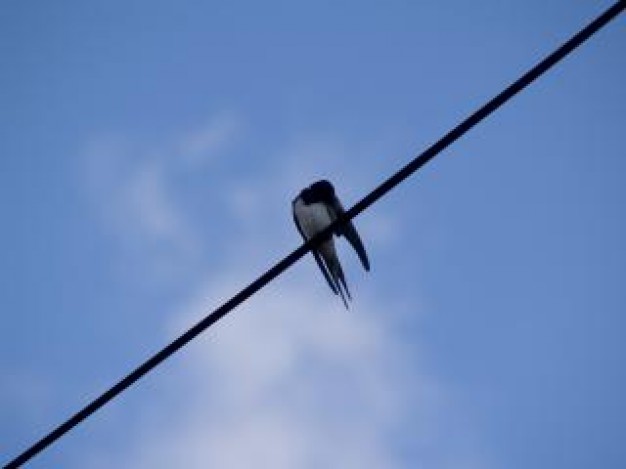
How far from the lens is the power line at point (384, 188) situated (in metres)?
1.92

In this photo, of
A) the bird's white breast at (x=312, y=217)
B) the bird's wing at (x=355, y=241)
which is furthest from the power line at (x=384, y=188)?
the bird's white breast at (x=312, y=217)

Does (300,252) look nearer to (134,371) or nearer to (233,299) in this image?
(233,299)

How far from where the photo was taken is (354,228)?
5578mm

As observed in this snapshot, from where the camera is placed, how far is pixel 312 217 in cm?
659

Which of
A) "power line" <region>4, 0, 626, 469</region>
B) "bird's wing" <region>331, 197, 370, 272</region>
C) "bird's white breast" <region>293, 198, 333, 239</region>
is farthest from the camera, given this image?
"bird's white breast" <region>293, 198, 333, 239</region>

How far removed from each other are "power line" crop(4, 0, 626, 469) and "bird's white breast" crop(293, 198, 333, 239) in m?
4.38

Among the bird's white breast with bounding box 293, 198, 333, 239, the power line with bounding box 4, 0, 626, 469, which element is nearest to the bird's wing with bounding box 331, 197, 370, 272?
the bird's white breast with bounding box 293, 198, 333, 239

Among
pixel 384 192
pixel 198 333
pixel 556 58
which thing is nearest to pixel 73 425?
pixel 198 333

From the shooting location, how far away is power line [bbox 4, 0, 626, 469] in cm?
192

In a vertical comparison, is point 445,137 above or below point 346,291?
below

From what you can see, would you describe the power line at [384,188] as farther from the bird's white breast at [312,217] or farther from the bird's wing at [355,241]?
the bird's white breast at [312,217]

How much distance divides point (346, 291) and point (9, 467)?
403cm

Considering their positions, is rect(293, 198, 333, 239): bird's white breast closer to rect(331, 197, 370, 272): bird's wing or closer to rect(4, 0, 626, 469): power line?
rect(331, 197, 370, 272): bird's wing

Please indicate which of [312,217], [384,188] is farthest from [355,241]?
[384,188]
